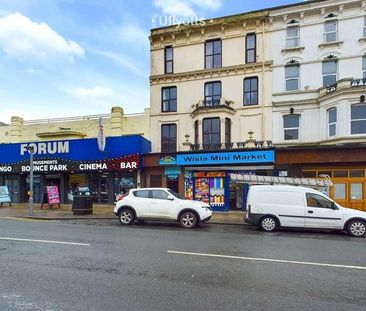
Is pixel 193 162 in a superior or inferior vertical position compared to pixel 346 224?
superior

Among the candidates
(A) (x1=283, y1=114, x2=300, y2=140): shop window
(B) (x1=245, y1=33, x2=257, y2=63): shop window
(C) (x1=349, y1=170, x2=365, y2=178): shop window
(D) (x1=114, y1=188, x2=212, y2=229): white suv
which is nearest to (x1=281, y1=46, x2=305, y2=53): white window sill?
(B) (x1=245, y1=33, x2=257, y2=63): shop window

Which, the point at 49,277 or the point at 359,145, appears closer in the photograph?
the point at 49,277

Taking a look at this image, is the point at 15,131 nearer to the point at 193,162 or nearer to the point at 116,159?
the point at 116,159

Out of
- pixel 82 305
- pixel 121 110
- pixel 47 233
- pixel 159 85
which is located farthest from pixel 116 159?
pixel 82 305

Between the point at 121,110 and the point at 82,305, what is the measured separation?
70.2ft

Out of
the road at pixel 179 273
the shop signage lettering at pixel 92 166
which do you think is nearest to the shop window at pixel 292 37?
the road at pixel 179 273

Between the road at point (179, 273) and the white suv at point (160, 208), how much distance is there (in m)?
2.80

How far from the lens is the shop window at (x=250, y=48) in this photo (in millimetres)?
21688

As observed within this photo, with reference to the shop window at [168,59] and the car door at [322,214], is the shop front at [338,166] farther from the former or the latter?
the shop window at [168,59]

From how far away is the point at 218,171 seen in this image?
802 inches

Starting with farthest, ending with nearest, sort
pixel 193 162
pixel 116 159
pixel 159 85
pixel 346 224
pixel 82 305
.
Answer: pixel 159 85 → pixel 116 159 → pixel 193 162 → pixel 346 224 → pixel 82 305

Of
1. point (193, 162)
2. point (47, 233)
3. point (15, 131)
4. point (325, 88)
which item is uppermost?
point (325, 88)

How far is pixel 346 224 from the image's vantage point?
11945mm

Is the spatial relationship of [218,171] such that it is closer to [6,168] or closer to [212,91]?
[212,91]
